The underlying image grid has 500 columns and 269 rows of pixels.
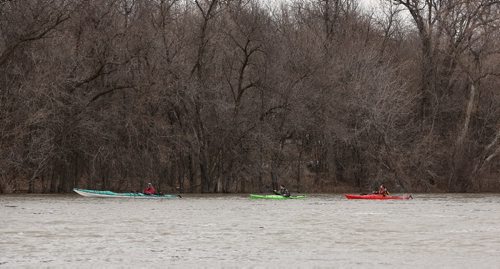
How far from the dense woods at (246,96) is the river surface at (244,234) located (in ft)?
20.9

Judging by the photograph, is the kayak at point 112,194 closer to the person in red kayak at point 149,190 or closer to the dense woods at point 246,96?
the person in red kayak at point 149,190

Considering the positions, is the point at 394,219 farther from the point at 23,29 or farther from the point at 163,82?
the point at 23,29

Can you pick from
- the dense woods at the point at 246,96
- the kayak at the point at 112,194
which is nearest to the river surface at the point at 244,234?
the kayak at the point at 112,194

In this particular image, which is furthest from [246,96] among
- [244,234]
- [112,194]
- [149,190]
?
[244,234]

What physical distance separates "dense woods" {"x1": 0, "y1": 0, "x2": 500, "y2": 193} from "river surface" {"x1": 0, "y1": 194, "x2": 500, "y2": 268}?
6357 millimetres

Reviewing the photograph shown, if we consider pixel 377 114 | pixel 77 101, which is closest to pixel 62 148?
pixel 77 101

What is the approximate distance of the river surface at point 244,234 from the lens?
910 inches

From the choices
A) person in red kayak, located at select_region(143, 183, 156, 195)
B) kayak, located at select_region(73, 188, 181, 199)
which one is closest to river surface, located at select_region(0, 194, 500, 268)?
kayak, located at select_region(73, 188, 181, 199)

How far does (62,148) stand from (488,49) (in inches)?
1248

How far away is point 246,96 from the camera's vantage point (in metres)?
60.8

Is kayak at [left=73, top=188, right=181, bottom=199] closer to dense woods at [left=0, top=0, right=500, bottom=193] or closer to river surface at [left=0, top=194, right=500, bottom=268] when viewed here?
river surface at [left=0, top=194, right=500, bottom=268]

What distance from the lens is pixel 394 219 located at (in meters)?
37.9

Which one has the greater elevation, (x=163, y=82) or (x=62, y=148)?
(x=163, y=82)

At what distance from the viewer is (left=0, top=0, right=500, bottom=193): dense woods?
2088 inches
